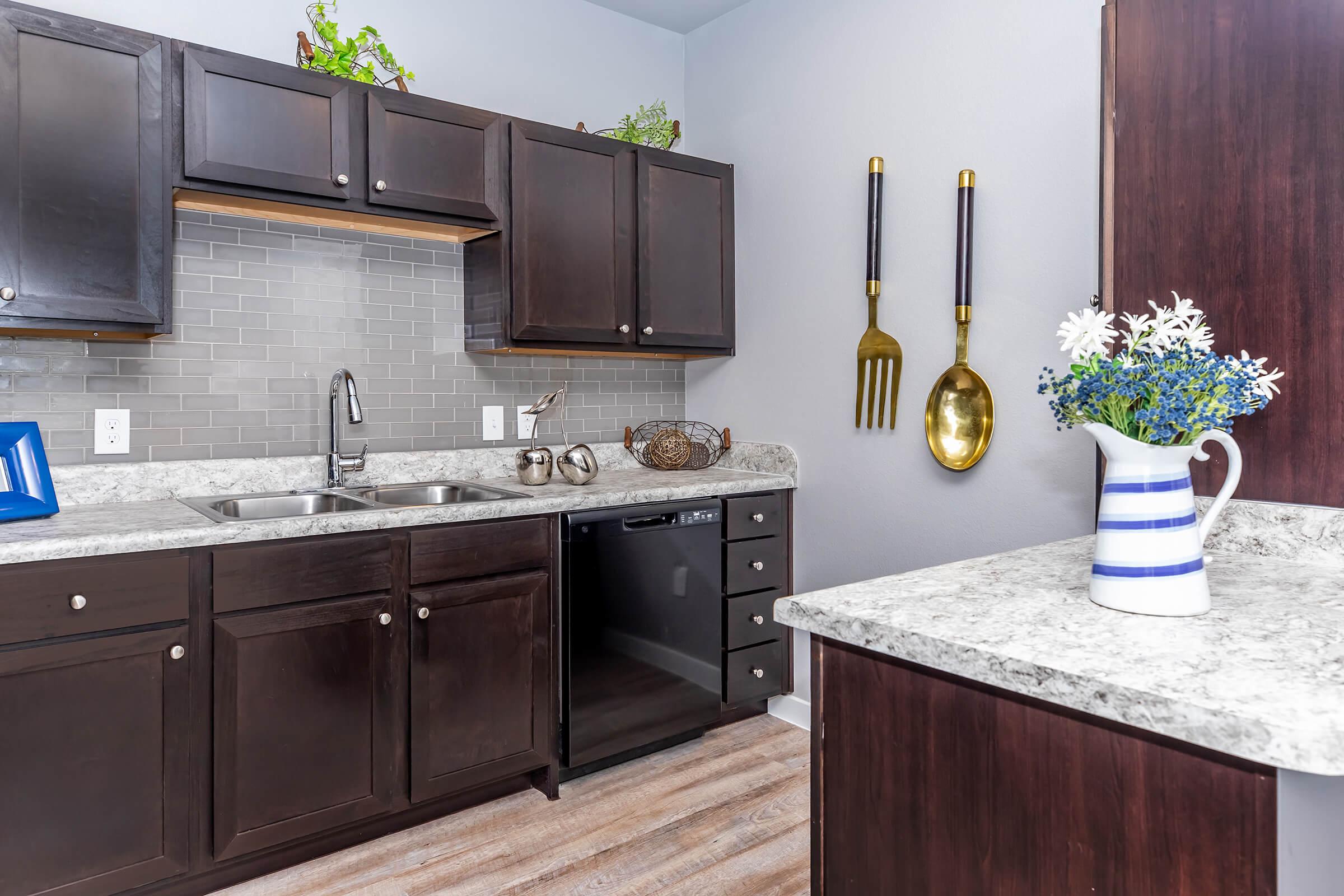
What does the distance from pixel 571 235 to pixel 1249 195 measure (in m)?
1.86

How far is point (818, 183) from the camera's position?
287 centimetres

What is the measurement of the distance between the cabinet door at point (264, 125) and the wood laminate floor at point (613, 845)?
1.76 meters

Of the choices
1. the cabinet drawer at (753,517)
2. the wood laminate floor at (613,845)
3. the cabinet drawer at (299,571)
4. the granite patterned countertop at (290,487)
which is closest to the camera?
the granite patterned countertop at (290,487)

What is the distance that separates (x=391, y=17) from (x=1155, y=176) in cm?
231

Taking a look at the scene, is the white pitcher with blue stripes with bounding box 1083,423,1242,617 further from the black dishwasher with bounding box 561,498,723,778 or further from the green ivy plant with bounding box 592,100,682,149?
the green ivy plant with bounding box 592,100,682,149

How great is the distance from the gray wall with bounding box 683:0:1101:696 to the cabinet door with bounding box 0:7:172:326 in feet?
6.34

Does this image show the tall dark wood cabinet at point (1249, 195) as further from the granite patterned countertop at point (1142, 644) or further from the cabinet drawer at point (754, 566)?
the cabinet drawer at point (754, 566)

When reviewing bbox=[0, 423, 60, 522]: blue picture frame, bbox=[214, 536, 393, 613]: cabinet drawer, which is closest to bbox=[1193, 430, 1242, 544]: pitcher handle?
bbox=[214, 536, 393, 613]: cabinet drawer

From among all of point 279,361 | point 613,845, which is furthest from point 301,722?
point 279,361

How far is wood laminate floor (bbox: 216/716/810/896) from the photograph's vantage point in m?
1.98

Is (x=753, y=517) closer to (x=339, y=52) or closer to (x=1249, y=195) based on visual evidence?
(x=1249, y=195)

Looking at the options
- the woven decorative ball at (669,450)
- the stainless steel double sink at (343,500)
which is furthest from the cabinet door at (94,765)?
the woven decorative ball at (669,450)

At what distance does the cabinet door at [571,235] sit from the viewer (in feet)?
8.58

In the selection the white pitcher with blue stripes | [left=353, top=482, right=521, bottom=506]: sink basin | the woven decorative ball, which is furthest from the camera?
the woven decorative ball
